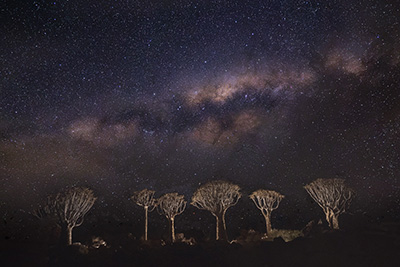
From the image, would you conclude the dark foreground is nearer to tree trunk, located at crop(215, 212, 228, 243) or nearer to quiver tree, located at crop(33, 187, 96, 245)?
tree trunk, located at crop(215, 212, 228, 243)

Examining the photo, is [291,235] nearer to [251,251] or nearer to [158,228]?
[251,251]

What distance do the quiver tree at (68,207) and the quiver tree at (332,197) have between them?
2382 centimetres

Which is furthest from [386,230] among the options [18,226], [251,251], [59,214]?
[18,226]

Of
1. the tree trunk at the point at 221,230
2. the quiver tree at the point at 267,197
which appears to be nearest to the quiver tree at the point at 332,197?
the quiver tree at the point at 267,197

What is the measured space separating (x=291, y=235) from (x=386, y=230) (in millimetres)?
8234

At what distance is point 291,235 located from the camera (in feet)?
89.8

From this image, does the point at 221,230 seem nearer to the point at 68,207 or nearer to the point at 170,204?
the point at 170,204

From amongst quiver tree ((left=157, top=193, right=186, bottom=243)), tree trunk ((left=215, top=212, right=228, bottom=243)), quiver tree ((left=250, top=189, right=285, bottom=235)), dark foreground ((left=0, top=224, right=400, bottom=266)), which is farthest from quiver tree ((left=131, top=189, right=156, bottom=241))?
dark foreground ((left=0, top=224, right=400, bottom=266))

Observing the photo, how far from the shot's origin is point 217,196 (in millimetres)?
29500

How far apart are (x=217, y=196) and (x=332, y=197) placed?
1159 cm

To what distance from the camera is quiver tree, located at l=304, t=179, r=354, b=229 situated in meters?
28.4

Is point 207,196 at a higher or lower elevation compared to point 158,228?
higher

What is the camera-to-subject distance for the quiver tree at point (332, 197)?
28.4m

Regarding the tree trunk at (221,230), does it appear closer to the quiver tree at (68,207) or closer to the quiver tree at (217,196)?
the quiver tree at (217,196)
